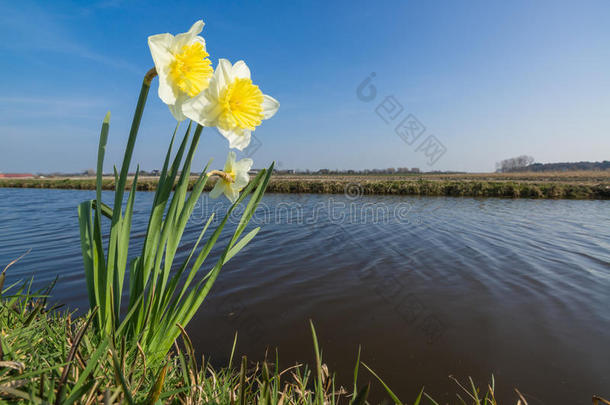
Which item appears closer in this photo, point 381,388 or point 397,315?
point 381,388

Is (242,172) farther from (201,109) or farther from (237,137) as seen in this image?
(201,109)

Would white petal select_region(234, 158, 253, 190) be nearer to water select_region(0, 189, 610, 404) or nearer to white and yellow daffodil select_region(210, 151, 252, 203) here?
white and yellow daffodil select_region(210, 151, 252, 203)

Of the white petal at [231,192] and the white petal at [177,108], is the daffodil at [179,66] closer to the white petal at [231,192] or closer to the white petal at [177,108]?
the white petal at [177,108]

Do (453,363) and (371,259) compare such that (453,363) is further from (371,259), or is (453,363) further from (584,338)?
(371,259)

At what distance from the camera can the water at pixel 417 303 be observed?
231 cm

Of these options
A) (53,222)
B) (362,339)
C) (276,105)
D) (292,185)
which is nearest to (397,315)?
(362,339)

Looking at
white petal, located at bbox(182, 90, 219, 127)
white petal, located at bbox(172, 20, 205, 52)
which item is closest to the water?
white petal, located at bbox(182, 90, 219, 127)

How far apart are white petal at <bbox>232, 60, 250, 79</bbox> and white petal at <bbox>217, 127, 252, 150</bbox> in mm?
198

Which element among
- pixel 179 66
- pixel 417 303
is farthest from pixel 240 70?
pixel 417 303

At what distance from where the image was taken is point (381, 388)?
2.15 metres

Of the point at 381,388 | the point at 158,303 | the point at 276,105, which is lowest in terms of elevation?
the point at 381,388

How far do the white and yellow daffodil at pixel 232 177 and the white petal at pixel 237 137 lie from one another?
0.24m

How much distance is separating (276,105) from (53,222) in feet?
34.1

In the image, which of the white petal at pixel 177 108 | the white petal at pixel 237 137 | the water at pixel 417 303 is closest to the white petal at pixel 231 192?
the white petal at pixel 237 137
